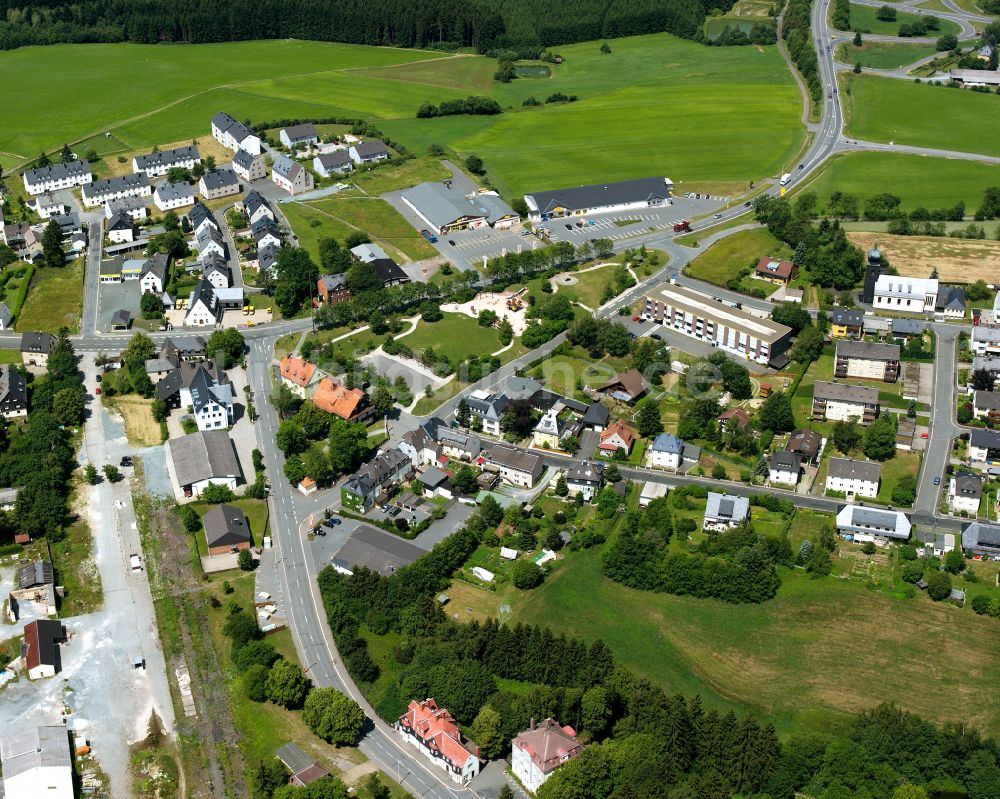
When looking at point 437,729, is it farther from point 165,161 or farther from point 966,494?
point 165,161

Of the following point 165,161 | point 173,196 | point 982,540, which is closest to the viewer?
point 982,540

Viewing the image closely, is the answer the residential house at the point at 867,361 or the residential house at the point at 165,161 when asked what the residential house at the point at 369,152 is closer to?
the residential house at the point at 165,161

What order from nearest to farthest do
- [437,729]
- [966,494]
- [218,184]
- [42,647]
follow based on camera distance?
1. [437,729]
2. [42,647]
3. [966,494]
4. [218,184]

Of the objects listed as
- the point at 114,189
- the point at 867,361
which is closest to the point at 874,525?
the point at 867,361

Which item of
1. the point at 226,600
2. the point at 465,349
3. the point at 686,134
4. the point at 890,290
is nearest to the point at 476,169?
the point at 686,134

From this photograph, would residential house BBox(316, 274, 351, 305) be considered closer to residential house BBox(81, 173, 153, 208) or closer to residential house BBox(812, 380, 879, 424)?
residential house BBox(81, 173, 153, 208)

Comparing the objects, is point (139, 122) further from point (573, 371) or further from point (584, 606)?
point (584, 606)

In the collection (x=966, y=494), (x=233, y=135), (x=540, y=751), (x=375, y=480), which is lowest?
(x=540, y=751)
